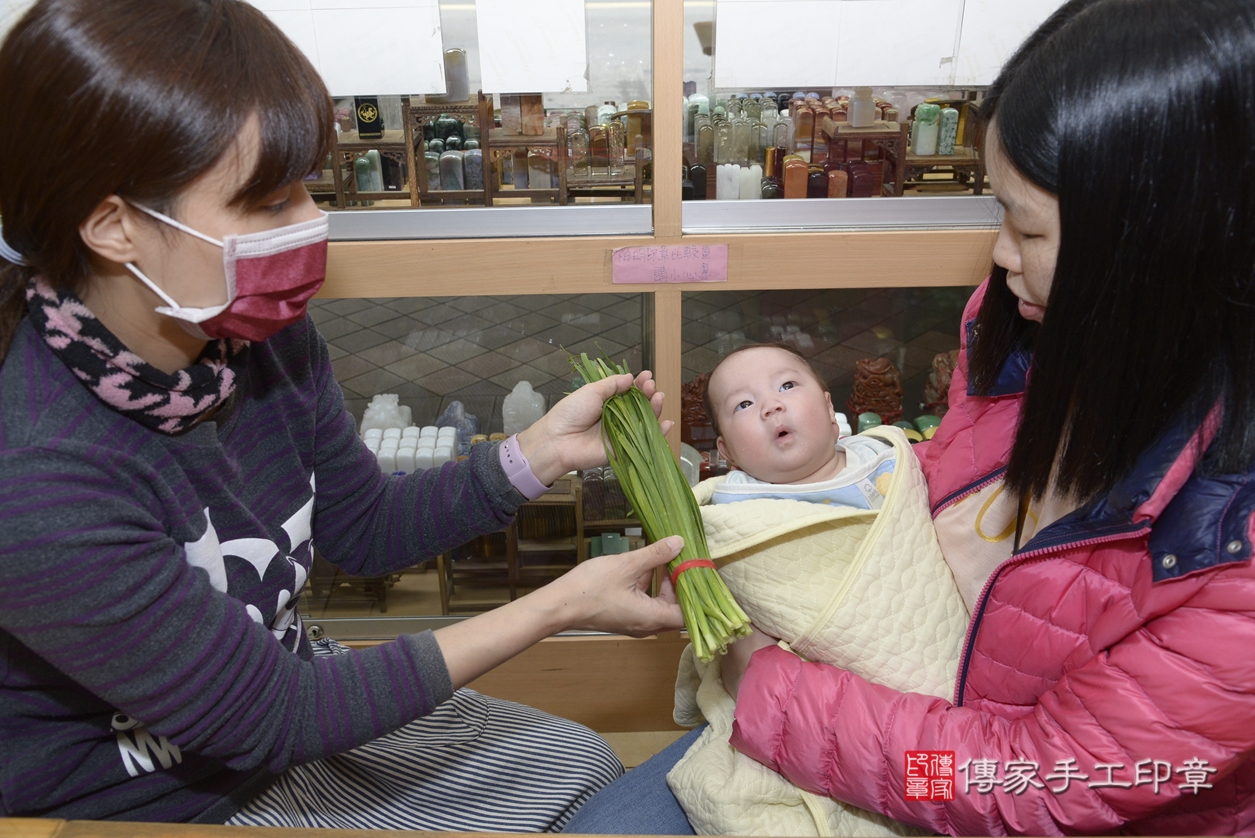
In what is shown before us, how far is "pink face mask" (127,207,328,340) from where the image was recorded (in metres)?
1.09

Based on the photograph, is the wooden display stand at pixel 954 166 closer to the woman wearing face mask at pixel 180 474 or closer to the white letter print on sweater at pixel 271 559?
the woman wearing face mask at pixel 180 474

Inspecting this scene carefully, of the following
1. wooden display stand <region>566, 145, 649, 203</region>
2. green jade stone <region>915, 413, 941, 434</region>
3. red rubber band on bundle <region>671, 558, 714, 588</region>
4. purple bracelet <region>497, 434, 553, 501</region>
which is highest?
wooden display stand <region>566, 145, 649, 203</region>

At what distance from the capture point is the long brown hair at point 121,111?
0.93 meters

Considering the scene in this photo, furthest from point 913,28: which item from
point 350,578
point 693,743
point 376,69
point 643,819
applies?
point 350,578

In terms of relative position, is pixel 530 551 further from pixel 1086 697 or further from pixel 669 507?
pixel 1086 697

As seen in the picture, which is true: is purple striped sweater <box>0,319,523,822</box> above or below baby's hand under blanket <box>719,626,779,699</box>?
above

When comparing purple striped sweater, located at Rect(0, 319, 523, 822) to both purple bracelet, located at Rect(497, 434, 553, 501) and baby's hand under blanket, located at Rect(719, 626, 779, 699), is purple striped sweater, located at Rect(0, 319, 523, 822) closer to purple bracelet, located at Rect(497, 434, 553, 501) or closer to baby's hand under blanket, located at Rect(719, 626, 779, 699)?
purple bracelet, located at Rect(497, 434, 553, 501)

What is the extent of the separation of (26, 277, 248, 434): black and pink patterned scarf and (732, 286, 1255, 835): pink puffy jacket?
2.95 feet

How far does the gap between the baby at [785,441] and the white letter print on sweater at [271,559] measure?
2.41ft

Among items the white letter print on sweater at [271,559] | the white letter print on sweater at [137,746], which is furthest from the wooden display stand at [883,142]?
the white letter print on sweater at [137,746]

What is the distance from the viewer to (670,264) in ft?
6.65

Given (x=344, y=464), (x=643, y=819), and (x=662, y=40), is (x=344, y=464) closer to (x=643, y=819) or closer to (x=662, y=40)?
(x=643, y=819)

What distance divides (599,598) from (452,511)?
1.23 feet

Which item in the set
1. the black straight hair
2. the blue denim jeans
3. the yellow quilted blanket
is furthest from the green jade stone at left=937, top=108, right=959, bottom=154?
the blue denim jeans
